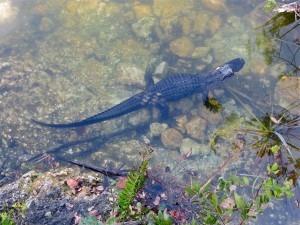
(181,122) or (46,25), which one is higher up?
(46,25)

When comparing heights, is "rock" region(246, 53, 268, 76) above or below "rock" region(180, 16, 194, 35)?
below

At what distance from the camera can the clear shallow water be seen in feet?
18.0

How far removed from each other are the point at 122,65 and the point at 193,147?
2.48m

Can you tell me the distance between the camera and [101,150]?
220 inches

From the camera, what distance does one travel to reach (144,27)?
23.1 feet

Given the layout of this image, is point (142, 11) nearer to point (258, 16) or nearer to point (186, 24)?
point (186, 24)

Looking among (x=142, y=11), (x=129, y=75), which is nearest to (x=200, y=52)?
(x=129, y=75)

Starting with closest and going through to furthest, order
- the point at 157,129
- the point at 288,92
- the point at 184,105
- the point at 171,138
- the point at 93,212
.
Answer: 1. the point at 93,212
2. the point at 288,92
3. the point at 171,138
4. the point at 157,129
5. the point at 184,105

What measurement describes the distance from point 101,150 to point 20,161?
1.43 metres

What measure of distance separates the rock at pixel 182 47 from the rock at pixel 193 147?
2.14m

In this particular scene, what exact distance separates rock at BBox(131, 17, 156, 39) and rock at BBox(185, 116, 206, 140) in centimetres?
253

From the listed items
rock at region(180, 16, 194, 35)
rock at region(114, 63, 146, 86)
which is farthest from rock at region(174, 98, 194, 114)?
rock at region(180, 16, 194, 35)

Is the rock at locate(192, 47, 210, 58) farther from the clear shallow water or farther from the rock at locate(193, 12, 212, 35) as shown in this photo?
the rock at locate(193, 12, 212, 35)

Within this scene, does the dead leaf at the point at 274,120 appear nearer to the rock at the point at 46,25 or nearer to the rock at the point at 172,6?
the rock at the point at 172,6
